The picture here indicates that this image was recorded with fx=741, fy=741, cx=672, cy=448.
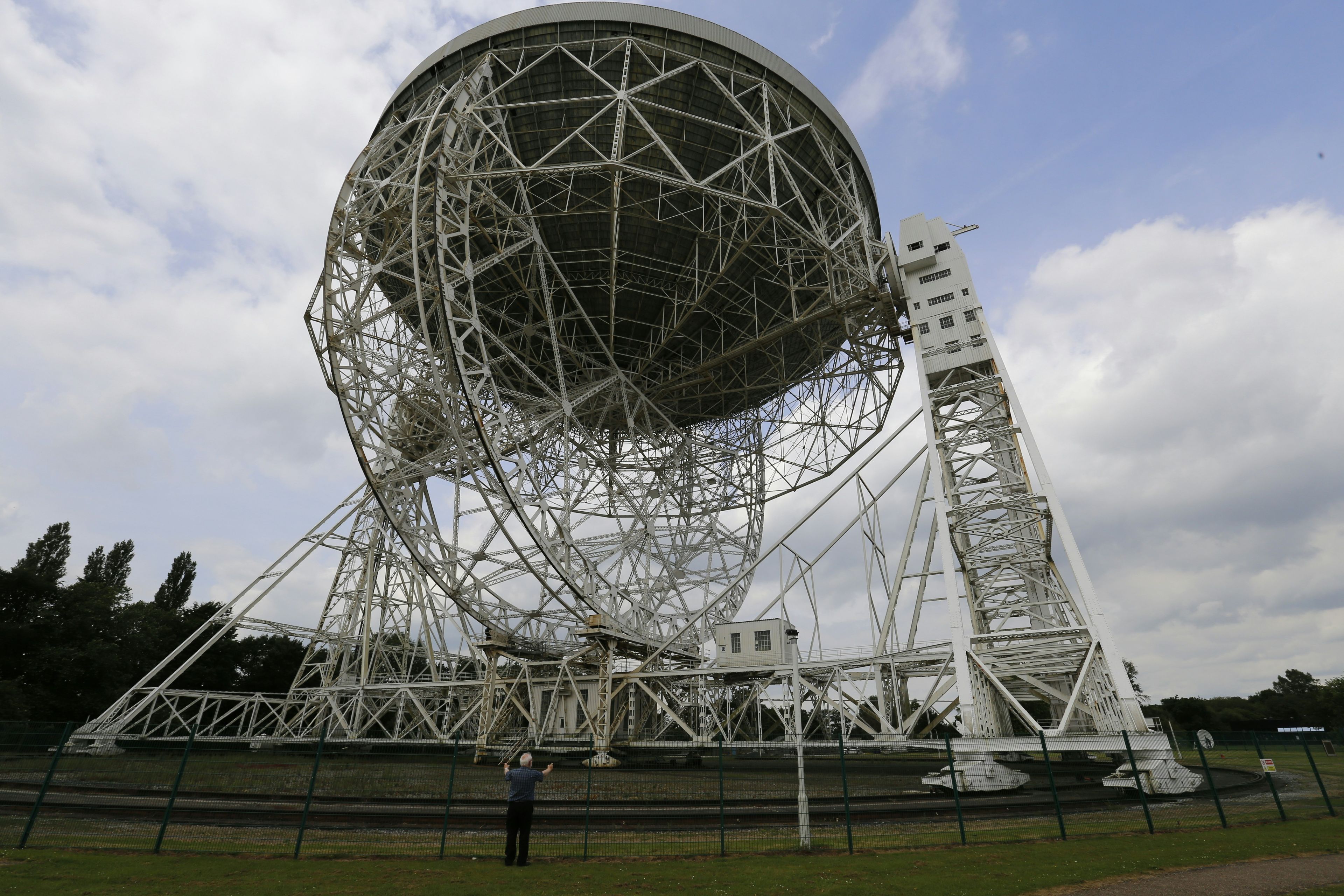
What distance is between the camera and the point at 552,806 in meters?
13.6

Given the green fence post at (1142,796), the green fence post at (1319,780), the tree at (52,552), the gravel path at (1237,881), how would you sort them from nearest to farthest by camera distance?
1. the gravel path at (1237,881)
2. the green fence post at (1142,796)
3. the green fence post at (1319,780)
4. the tree at (52,552)

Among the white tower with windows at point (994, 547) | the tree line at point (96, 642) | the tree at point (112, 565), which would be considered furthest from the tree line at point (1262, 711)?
the tree at point (112, 565)

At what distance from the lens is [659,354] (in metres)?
26.4

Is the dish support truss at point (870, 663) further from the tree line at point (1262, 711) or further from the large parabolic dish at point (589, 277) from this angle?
the tree line at point (1262, 711)

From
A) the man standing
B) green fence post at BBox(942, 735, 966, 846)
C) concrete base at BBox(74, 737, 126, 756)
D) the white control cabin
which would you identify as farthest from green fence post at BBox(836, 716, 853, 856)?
concrete base at BBox(74, 737, 126, 756)

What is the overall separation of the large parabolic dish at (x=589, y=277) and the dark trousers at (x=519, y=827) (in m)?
10.5

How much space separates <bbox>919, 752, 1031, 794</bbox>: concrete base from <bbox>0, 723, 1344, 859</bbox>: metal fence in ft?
0.74

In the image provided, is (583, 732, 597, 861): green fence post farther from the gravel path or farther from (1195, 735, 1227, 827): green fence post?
(1195, 735, 1227, 827): green fence post

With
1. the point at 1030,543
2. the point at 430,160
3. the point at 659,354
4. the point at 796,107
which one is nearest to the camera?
the point at 430,160

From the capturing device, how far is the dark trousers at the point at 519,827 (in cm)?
893

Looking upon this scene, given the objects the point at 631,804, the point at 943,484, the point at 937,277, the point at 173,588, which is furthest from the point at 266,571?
the point at 173,588

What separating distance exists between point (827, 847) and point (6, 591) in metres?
46.2

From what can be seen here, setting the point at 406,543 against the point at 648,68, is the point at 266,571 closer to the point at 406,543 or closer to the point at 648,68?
the point at 406,543

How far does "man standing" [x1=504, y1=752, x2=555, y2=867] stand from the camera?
8922 mm
